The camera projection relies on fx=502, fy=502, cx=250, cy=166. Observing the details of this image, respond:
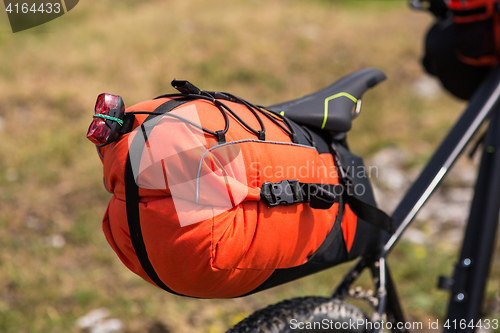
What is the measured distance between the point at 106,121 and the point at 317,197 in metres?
0.48

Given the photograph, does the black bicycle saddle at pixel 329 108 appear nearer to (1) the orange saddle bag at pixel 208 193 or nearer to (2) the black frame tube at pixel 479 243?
(1) the orange saddle bag at pixel 208 193

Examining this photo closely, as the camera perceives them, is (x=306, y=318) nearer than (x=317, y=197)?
No

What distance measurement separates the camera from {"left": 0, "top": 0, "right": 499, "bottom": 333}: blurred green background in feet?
7.68

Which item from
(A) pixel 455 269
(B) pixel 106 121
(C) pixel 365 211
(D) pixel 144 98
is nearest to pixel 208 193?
(B) pixel 106 121

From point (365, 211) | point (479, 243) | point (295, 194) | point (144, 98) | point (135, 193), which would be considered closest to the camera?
point (135, 193)

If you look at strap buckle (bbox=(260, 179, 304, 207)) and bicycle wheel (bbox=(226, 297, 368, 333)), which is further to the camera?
bicycle wheel (bbox=(226, 297, 368, 333))

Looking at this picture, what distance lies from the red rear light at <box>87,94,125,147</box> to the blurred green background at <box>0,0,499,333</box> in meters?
0.28

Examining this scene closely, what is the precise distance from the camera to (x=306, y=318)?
1318mm

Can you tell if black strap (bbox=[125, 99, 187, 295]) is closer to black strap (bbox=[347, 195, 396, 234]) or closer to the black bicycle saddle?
the black bicycle saddle

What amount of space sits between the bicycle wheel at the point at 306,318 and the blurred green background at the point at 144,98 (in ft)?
1.98

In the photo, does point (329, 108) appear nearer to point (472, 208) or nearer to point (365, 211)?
point (365, 211)

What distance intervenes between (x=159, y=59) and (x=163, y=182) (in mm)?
3990

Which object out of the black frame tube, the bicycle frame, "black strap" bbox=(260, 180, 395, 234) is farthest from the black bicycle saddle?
the black frame tube

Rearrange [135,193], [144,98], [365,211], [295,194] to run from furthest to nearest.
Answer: [144,98], [365,211], [295,194], [135,193]
